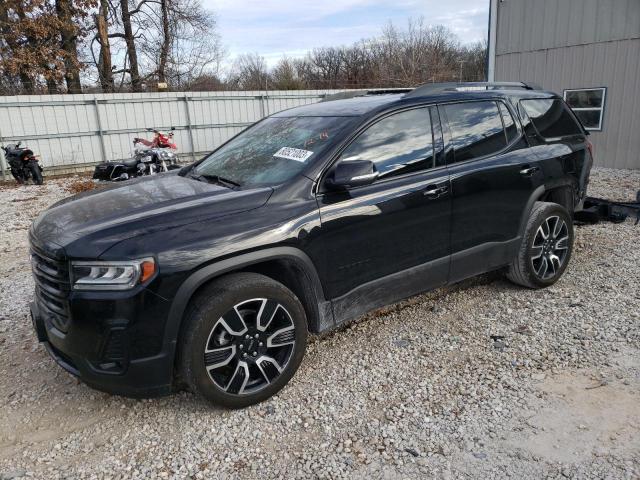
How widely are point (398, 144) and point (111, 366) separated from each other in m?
2.34

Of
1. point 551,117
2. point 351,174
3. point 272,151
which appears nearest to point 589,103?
point 551,117

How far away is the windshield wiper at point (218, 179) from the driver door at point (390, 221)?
66cm

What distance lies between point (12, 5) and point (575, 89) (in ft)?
59.3

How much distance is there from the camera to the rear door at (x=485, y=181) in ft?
12.4

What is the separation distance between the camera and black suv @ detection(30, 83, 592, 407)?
2.62m

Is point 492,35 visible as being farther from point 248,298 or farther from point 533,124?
point 248,298

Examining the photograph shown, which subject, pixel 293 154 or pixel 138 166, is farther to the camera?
pixel 138 166

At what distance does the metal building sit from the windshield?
1013 cm

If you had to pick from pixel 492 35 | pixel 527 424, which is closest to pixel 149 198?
pixel 527 424

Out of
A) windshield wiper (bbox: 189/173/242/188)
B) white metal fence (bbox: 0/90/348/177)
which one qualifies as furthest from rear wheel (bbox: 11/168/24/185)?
windshield wiper (bbox: 189/173/242/188)

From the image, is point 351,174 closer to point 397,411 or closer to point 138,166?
point 397,411

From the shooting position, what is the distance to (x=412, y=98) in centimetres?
374

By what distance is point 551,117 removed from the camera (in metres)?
4.60

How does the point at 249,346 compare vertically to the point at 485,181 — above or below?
below
